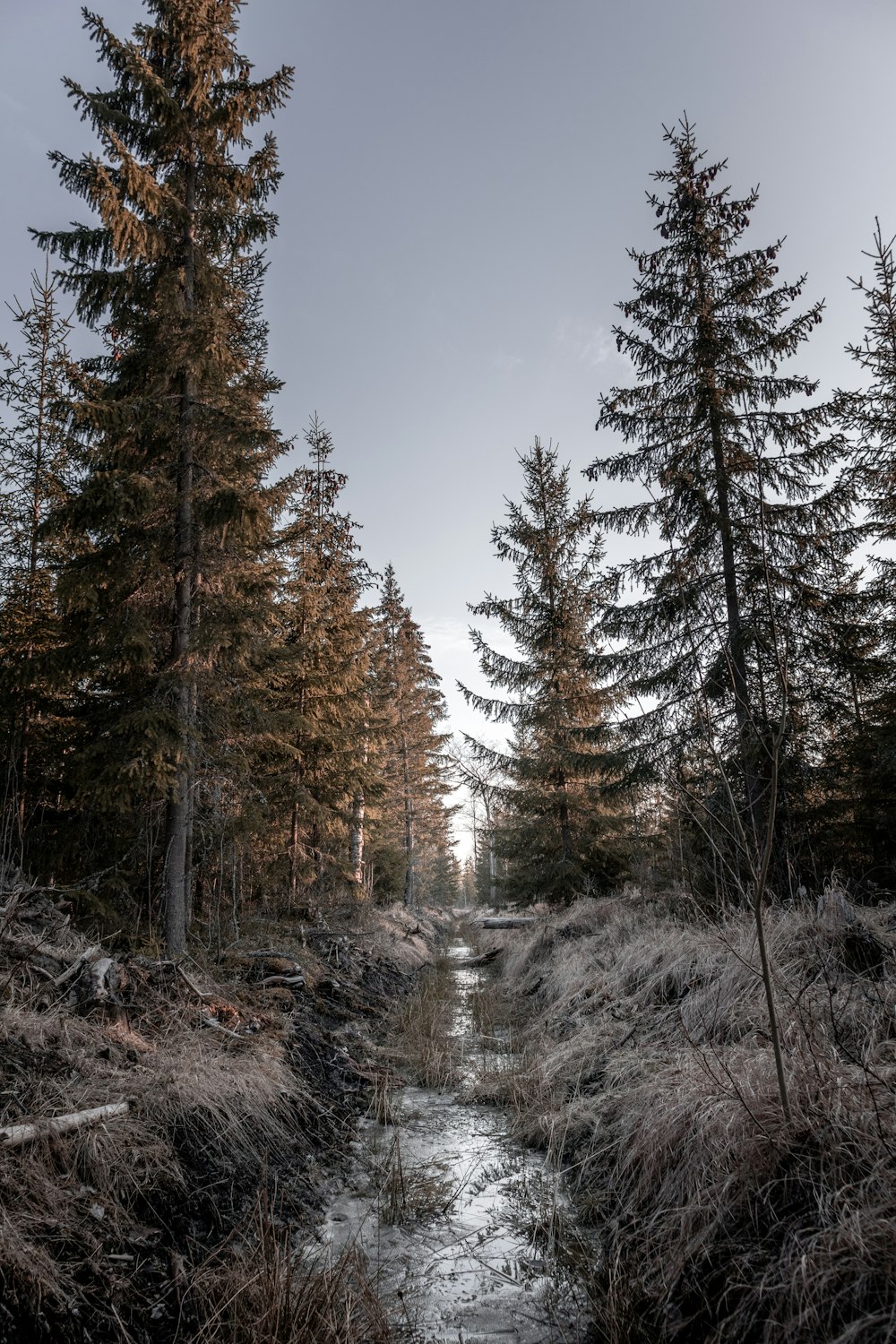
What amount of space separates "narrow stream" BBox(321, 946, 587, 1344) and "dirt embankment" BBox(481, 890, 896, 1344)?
0.73ft

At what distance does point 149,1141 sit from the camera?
10.0ft

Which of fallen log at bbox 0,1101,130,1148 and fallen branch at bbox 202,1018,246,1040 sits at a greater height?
fallen log at bbox 0,1101,130,1148

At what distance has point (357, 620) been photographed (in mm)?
14117

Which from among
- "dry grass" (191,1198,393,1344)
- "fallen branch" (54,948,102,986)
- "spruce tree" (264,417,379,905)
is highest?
"spruce tree" (264,417,379,905)

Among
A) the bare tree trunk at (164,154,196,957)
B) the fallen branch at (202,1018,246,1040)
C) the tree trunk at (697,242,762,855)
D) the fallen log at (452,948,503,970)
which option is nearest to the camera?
the fallen branch at (202,1018,246,1040)

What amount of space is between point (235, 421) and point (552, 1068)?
25.1ft

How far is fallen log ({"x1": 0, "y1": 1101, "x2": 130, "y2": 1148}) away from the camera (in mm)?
2500

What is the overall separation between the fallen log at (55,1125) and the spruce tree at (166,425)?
383 centimetres

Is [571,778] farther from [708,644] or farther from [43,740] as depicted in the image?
[43,740]

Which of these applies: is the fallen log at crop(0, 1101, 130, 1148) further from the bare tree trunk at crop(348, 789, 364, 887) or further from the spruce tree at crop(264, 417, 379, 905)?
the bare tree trunk at crop(348, 789, 364, 887)

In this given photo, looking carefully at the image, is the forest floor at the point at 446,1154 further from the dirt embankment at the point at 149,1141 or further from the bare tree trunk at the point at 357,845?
the bare tree trunk at the point at 357,845

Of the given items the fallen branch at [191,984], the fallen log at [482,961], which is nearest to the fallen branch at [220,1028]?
the fallen branch at [191,984]

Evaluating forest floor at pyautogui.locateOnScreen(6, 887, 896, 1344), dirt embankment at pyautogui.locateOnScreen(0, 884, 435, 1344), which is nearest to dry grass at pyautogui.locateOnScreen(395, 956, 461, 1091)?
forest floor at pyautogui.locateOnScreen(6, 887, 896, 1344)

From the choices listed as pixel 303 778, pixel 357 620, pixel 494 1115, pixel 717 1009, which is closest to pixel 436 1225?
pixel 494 1115
